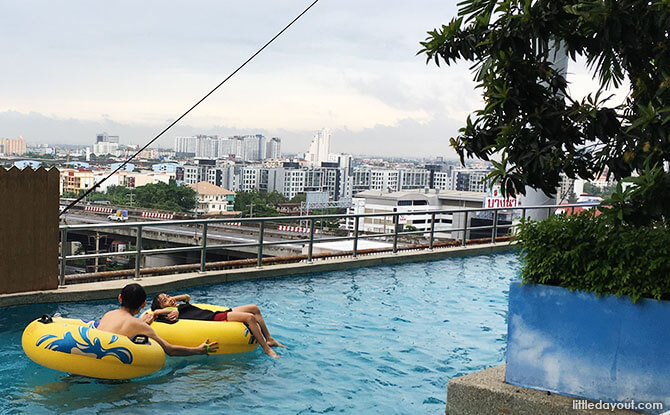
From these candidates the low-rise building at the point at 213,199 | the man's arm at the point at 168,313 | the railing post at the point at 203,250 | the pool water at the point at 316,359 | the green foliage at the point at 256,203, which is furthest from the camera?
the low-rise building at the point at 213,199

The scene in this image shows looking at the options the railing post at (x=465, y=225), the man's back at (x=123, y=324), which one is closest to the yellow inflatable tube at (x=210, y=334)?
the man's back at (x=123, y=324)

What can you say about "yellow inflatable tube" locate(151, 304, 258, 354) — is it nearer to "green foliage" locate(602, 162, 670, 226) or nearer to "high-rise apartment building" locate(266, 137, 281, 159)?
"green foliage" locate(602, 162, 670, 226)

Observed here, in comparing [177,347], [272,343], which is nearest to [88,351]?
[177,347]

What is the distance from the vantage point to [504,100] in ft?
15.5

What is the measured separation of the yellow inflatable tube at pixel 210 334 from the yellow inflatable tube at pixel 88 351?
0.58 metres

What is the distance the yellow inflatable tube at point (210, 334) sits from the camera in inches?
263

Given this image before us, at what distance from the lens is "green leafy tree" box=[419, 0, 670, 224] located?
453 cm

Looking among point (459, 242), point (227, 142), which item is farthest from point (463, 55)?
point (227, 142)

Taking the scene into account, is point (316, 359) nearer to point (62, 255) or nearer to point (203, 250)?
point (62, 255)

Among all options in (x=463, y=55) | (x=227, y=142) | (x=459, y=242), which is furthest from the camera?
(x=227, y=142)

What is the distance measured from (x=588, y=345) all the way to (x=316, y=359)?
2964 mm

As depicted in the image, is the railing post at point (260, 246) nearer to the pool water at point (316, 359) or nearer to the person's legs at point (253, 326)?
the pool water at point (316, 359)

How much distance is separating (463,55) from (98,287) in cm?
595

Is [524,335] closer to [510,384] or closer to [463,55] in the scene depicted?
[510,384]
